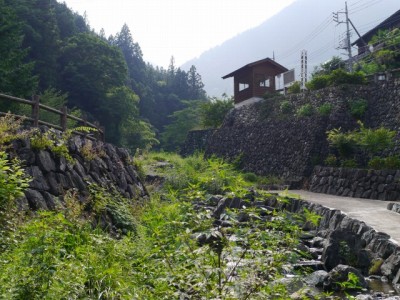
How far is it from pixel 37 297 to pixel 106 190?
23.7ft

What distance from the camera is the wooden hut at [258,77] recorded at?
32312 mm

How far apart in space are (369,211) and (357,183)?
15.5 feet

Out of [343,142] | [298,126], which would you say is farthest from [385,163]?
[298,126]

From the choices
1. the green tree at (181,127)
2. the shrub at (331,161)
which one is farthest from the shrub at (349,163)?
the green tree at (181,127)

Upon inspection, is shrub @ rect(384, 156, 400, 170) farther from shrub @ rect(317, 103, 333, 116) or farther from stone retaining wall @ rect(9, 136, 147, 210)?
stone retaining wall @ rect(9, 136, 147, 210)

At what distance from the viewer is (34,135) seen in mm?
9594

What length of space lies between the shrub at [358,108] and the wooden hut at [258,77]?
9.86 meters

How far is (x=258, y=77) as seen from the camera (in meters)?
32.7

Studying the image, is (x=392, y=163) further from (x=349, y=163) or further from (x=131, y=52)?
(x=131, y=52)

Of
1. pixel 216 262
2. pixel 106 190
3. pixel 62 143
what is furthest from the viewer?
pixel 106 190

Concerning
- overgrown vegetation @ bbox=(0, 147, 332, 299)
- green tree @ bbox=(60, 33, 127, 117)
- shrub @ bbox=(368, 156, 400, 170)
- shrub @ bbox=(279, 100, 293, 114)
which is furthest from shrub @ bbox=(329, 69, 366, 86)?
green tree @ bbox=(60, 33, 127, 117)

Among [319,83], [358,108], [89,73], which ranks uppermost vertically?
[89,73]

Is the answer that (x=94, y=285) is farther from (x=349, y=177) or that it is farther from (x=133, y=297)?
(x=349, y=177)

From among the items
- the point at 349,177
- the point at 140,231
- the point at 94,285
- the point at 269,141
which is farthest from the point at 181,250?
the point at 269,141
